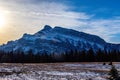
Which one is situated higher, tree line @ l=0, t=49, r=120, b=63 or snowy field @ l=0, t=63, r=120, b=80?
tree line @ l=0, t=49, r=120, b=63

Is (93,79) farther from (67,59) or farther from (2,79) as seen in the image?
(67,59)

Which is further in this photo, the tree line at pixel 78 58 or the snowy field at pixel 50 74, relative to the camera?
the tree line at pixel 78 58

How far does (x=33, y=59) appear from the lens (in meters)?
149

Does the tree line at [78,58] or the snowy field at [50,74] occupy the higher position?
the tree line at [78,58]

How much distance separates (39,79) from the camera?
3409 centimetres

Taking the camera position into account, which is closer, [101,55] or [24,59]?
[101,55]

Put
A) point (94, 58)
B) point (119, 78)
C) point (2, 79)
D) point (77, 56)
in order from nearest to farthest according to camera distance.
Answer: point (119, 78) → point (2, 79) → point (94, 58) → point (77, 56)

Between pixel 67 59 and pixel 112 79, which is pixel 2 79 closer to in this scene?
pixel 112 79

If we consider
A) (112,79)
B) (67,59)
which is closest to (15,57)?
(67,59)

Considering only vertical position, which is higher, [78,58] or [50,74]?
[78,58]

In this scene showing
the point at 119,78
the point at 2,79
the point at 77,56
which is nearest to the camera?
the point at 119,78

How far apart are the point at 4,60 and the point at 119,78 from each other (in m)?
125

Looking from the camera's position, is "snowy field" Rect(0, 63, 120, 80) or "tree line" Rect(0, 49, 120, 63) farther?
"tree line" Rect(0, 49, 120, 63)

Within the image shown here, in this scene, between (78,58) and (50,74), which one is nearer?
(50,74)
